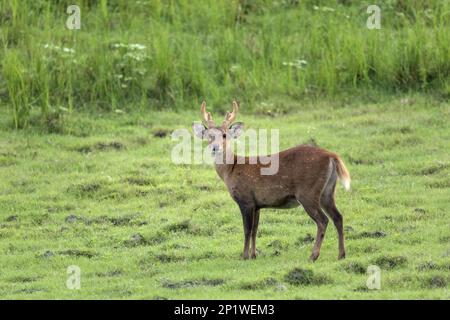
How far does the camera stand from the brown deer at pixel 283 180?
9.64m

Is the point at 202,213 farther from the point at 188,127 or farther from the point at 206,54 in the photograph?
the point at 206,54

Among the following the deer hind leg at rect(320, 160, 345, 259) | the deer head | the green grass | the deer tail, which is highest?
the deer head

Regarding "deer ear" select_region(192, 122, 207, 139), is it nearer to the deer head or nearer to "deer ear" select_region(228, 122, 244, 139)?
the deer head

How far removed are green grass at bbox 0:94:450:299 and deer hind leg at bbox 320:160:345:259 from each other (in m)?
0.24

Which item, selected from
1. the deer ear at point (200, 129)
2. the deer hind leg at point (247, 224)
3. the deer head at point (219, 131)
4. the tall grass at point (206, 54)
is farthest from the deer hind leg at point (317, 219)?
the tall grass at point (206, 54)

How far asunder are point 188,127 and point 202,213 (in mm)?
3053

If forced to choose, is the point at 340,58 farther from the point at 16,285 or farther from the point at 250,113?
the point at 16,285

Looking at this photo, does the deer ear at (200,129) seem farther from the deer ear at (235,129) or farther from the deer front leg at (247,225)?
the deer front leg at (247,225)

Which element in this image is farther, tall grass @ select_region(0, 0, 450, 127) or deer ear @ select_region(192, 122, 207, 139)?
tall grass @ select_region(0, 0, 450, 127)

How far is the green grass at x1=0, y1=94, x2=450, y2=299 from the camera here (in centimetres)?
908

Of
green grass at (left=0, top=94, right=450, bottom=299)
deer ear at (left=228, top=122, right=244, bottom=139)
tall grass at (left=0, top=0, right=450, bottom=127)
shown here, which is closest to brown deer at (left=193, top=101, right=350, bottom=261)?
deer ear at (left=228, top=122, right=244, bottom=139)

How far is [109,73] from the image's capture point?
15.4 meters

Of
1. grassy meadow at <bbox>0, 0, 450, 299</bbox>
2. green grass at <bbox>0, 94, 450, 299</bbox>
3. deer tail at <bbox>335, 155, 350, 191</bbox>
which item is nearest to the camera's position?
green grass at <bbox>0, 94, 450, 299</bbox>
